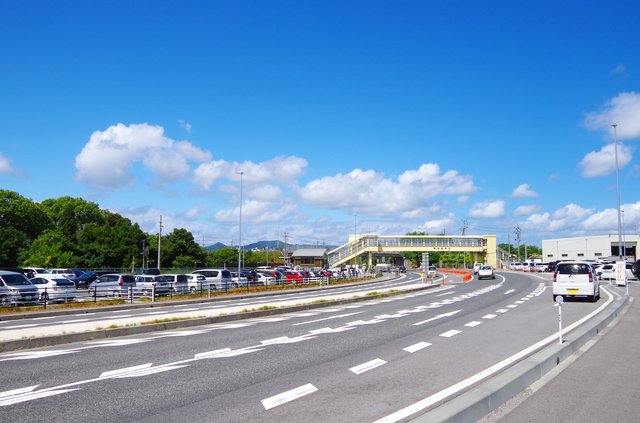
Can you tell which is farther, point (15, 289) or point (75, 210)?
point (75, 210)

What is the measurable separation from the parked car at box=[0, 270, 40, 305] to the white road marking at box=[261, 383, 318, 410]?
61.2 feet

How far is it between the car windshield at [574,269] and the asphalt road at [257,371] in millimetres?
7270

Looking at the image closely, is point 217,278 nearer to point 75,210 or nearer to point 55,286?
point 55,286

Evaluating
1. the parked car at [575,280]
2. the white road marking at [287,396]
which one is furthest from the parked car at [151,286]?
the white road marking at [287,396]

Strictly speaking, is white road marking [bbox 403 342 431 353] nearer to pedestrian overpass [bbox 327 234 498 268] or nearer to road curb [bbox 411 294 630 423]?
road curb [bbox 411 294 630 423]

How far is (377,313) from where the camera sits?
58.9ft

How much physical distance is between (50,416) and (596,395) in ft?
23.3

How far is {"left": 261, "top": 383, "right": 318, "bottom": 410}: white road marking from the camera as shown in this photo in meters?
5.99

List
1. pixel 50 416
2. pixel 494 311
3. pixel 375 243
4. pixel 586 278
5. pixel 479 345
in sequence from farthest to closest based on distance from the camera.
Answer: pixel 375 243 → pixel 586 278 → pixel 494 311 → pixel 479 345 → pixel 50 416

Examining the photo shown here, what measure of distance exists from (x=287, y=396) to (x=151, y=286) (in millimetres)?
22898

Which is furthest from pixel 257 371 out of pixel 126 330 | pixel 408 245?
pixel 408 245

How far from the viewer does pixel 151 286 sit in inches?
1069

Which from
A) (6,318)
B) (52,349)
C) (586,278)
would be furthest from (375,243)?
(52,349)

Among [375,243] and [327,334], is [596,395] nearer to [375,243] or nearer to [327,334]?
[327,334]
